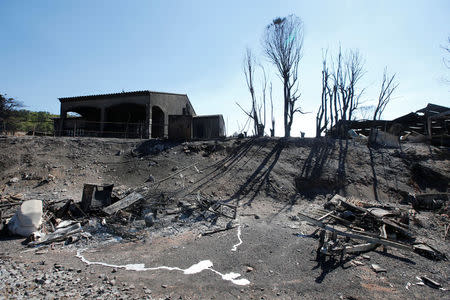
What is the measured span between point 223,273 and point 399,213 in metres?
6.12

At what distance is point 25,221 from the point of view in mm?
6480

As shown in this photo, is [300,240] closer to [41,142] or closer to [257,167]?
[257,167]

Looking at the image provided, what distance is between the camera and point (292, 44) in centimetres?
1861

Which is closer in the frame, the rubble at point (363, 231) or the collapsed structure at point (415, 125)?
the rubble at point (363, 231)

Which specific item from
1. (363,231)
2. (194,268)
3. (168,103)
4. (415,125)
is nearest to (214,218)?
(194,268)

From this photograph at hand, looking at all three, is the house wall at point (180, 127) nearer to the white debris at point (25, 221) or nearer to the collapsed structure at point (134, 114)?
the collapsed structure at point (134, 114)

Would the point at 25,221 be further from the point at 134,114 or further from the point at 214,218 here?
the point at 134,114

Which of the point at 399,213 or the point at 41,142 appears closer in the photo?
the point at 399,213

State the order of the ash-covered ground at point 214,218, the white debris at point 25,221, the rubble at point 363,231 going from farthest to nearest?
1. the white debris at point 25,221
2. the rubble at point 363,231
3. the ash-covered ground at point 214,218

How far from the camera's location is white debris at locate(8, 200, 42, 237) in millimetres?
6469

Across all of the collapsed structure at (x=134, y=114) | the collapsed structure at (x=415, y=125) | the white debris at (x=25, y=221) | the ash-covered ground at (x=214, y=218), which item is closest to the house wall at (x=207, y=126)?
the collapsed structure at (x=134, y=114)

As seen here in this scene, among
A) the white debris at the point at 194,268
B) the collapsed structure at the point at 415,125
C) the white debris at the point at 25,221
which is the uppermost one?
the collapsed structure at the point at 415,125

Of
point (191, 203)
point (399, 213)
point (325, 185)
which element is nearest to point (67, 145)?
point (191, 203)

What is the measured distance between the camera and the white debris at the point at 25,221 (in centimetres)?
647
